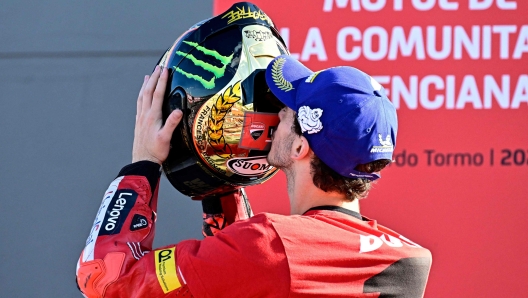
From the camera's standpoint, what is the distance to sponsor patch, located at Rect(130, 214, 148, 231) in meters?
1.61

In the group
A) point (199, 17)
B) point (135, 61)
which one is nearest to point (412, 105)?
point (199, 17)

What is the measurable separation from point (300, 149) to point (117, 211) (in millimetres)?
436

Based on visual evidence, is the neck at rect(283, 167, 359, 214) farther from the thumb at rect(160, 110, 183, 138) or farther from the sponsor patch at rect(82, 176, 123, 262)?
the sponsor patch at rect(82, 176, 123, 262)

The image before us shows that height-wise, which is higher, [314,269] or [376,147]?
[376,147]

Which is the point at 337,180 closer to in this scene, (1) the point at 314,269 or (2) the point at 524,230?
(1) the point at 314,269

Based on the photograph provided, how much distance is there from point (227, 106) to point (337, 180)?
0.32 metres

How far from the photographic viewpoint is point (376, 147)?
1.58 meters

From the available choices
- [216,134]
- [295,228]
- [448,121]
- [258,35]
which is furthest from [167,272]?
[448,121]

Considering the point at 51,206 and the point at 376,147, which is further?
the point at 51,206

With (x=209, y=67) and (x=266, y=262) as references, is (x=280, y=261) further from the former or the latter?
(x=209, y=67)

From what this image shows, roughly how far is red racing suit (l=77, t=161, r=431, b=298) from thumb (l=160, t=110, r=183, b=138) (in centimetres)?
23

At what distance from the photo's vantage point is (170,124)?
67.4 inches

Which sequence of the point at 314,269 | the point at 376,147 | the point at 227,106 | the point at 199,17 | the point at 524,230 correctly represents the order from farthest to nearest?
the point at 199,17 < the point at 524,230 < the point at 227,106 < the point at 376,147 < the point at 314,269

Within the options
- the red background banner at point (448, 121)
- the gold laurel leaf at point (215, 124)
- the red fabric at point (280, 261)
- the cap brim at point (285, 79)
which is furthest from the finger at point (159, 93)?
the red background banner at point (448, 121)
